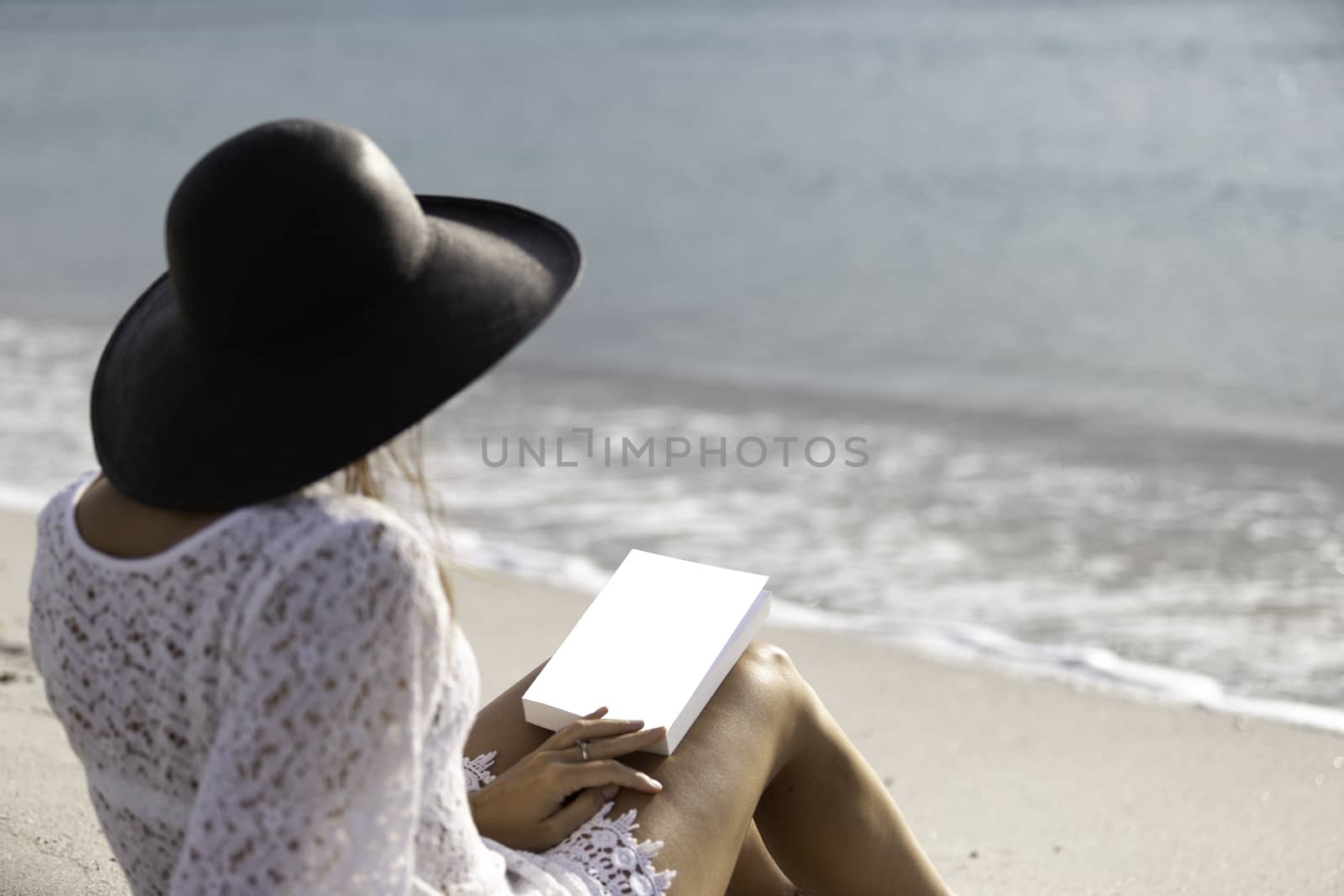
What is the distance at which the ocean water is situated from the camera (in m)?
4.81

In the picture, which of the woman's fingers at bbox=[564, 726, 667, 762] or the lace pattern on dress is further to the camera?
the woman's fingers at bbox=[564, 726, 667, 762]

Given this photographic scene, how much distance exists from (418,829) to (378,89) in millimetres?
21747

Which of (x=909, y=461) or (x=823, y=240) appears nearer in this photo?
(x=909, y=461)

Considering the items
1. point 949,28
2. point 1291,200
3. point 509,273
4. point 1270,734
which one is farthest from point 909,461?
point 949,28

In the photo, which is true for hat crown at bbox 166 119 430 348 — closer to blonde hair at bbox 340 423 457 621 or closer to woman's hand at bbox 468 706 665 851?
blonde hair at bbox 340 423 457 621

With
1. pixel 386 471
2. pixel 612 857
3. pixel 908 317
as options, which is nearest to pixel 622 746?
pixel 612 857

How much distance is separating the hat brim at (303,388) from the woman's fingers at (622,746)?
706 mm

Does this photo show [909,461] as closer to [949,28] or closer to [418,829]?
[418,829]

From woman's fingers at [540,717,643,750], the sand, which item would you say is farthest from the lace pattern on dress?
the sand

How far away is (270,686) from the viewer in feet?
4.20

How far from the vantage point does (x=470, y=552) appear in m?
4.92

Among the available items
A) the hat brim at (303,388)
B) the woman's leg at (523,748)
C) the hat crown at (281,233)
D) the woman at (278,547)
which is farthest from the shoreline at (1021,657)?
the hat crown at (281,233)

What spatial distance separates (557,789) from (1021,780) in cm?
169

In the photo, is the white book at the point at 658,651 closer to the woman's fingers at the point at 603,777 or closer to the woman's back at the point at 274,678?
the woman's fingers at the point at 603,777
